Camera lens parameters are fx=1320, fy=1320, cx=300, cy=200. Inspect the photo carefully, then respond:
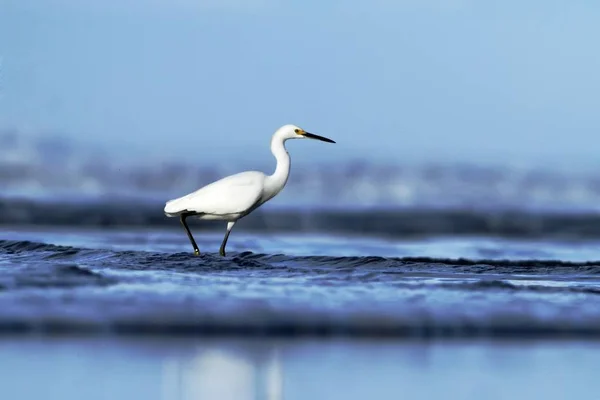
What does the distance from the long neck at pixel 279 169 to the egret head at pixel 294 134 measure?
94mm

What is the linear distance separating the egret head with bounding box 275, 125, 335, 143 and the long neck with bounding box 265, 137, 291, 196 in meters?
0.09

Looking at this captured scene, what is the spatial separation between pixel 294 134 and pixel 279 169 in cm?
76

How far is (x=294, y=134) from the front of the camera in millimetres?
16984

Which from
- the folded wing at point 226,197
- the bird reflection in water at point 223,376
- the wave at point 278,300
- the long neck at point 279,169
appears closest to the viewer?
the bird reflection in water at point 223,376

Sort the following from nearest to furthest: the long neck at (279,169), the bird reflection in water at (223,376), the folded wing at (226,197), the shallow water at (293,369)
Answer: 1. the bird reflection in water at (223,376)
2. the shallow water at (293,369)
3. the folded wing at (226,197)
4. the long neck at (279,169)

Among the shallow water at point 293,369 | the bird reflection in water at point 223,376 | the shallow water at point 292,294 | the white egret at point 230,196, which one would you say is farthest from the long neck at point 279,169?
the bird reflection in water at point 223,376

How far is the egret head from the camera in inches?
664

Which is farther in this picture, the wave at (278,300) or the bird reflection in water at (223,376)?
the wave at (278,300)

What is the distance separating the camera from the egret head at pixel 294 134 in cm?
1686

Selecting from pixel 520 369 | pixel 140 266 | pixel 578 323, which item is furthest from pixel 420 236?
pixel 520 369

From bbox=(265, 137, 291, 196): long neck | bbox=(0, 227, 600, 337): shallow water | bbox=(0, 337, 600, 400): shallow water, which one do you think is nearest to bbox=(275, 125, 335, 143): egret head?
bbox=(265, 137, 291, 196): long neck

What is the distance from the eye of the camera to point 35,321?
9.50 metres

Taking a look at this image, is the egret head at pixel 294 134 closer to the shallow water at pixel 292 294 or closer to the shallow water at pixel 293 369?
the shallow water at pixel 292 294

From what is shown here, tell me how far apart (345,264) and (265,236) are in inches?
273
